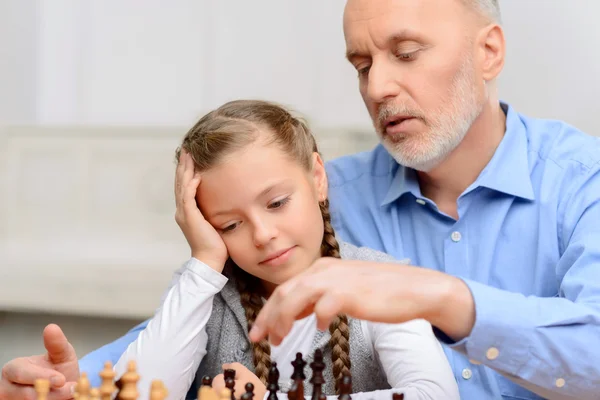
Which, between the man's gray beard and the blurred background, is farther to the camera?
the blurred background

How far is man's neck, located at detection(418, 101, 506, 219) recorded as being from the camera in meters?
1.99

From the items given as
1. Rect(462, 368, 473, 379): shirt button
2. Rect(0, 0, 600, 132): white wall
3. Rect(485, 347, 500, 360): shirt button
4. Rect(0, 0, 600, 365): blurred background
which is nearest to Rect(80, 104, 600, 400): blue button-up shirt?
Rect(462, 368, 473, 379): shirt button

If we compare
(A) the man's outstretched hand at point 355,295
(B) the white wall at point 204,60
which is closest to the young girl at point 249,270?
(A) the man's outstretched hand at point 355,295

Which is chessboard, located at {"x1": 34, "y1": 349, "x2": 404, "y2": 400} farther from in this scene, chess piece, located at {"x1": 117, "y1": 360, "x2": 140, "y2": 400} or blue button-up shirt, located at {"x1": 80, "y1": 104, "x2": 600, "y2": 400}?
blue button-up shirt, located at {"x1": 80, "y1": 104, "x2": 600, "y2": 400}

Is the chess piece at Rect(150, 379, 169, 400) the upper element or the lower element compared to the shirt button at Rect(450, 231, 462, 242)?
upper

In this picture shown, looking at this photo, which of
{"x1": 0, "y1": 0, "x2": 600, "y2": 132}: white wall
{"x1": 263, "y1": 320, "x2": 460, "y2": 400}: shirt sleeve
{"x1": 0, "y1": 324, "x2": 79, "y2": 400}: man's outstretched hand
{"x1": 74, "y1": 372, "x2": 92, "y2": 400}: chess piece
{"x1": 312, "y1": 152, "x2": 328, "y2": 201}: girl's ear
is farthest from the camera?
{"x1": 0, "y1": 0, "x2": 600, "y2": 132}: white wall

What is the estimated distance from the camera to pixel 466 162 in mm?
1997

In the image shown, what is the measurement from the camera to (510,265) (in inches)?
73.4

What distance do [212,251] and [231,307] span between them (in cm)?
15

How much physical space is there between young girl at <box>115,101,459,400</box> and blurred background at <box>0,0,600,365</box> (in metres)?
1.73

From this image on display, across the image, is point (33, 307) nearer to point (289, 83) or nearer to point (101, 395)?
point (289, 83)

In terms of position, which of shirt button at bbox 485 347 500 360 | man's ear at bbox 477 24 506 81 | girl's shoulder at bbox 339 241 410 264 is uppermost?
man's ear at bbox 477 24 506 81

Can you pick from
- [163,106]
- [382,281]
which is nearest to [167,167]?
[163,106]

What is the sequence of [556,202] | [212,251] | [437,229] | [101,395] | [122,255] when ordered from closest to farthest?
[101,395], [212,251], [556,202], [437,229], [122,255]
